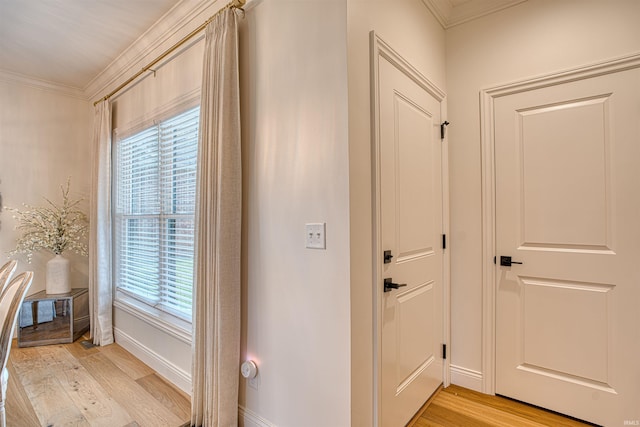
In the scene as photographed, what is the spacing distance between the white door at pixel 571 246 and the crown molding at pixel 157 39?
7.19 ft

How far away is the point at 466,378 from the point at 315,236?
172 centimetres

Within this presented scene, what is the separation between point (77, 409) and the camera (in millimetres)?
2031

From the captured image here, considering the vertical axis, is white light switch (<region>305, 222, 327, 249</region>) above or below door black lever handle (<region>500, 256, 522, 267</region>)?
above

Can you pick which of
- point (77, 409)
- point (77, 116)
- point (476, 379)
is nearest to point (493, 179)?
point (476, 379)

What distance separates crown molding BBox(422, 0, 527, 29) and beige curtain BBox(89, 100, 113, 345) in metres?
3.20

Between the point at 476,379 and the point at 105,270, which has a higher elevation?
the point at 105,270

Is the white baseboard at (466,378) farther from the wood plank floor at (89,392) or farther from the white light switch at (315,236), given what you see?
the wood plank floor at (89,392)

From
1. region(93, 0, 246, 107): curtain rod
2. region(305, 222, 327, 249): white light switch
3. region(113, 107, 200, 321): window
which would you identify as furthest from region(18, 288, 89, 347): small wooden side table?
region(305, 222, 327, 249): white light switch

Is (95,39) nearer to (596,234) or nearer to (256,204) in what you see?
(256,204)

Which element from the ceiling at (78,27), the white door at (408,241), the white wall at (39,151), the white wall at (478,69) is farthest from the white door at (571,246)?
the white wall at (39,151)

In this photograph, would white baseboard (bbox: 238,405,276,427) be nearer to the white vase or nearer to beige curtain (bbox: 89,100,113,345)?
beige curtain (bbox: 89,100,113,345)

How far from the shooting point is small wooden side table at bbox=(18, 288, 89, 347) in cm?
307

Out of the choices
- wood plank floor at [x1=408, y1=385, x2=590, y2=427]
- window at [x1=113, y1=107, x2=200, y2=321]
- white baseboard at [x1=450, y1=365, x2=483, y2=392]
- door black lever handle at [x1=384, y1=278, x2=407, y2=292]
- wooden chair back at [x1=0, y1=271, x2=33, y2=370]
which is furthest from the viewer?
window at [x1=113, y1=107, x2=200, y2=321]

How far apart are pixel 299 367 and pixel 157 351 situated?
1633mm
